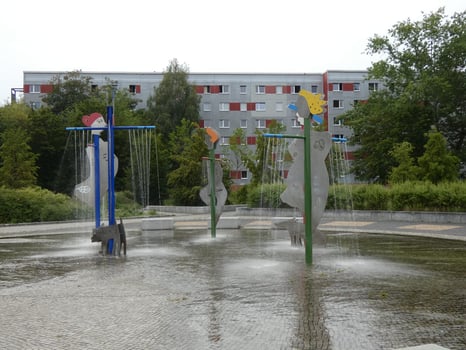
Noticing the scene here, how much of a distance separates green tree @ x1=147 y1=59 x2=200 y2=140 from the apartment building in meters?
3.32

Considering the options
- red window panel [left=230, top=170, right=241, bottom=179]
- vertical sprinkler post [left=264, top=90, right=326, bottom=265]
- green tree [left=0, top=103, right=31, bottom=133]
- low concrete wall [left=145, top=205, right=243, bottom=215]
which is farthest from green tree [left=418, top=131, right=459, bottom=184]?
green tree [left=0, top=103, right=31, bottom=133]

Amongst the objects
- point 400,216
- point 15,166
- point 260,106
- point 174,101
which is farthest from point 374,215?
point 260,106

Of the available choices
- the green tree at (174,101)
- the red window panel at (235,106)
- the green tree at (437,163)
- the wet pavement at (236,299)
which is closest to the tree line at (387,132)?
the green tree at (437,163)

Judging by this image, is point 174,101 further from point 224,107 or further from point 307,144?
point 307,144

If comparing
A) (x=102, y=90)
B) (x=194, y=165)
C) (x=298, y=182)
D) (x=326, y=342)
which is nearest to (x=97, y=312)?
(x=326, y=342)

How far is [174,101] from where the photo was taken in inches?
2581

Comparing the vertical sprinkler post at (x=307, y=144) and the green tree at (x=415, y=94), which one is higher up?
the green tree at (x=415, y=94)

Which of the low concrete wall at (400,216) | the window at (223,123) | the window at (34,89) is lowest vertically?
the low concrete wall at (400,216)

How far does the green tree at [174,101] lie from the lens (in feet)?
216

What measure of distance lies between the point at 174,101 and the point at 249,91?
1051cm

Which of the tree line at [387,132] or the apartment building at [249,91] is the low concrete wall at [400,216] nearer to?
the tree line at [387,132]

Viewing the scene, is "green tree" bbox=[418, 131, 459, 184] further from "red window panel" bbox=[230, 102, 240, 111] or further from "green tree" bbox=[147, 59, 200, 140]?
"red window panel" bbox=[230, 102, 240, 111]

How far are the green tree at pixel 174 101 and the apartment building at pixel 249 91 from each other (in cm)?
332

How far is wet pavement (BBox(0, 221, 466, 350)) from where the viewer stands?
20.4ft
